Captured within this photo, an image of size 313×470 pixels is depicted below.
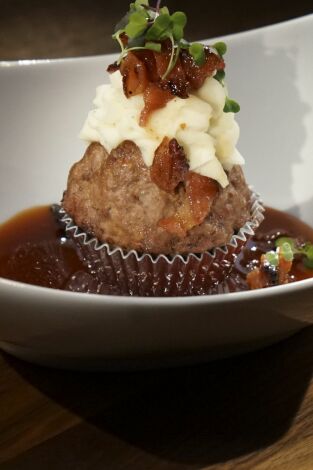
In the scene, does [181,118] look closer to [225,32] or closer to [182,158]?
[182,158]

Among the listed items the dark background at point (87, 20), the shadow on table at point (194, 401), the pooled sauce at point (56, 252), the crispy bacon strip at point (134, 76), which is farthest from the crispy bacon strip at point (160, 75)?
the dark background at point (87, 20)

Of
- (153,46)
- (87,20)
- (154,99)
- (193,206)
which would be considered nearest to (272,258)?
(193,206)

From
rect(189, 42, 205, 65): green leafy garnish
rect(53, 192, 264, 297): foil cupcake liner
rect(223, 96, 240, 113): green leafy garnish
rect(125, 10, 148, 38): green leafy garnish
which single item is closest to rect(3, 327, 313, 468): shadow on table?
rect(53, 192, 264, 297): foil cupcake liner

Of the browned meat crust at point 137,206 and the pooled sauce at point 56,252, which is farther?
the pooled sauce at point 56,252

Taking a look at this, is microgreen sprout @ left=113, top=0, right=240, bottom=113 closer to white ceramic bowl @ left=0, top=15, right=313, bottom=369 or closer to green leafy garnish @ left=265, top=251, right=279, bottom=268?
green leafy garnish @ left=265, top=251, right=279, bottom=268

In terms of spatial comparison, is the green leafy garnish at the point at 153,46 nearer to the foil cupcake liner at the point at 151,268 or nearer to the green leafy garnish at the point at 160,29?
the green leafy garnish at the point at 160,29

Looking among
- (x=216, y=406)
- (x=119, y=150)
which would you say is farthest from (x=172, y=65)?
(x=216, y=406)
